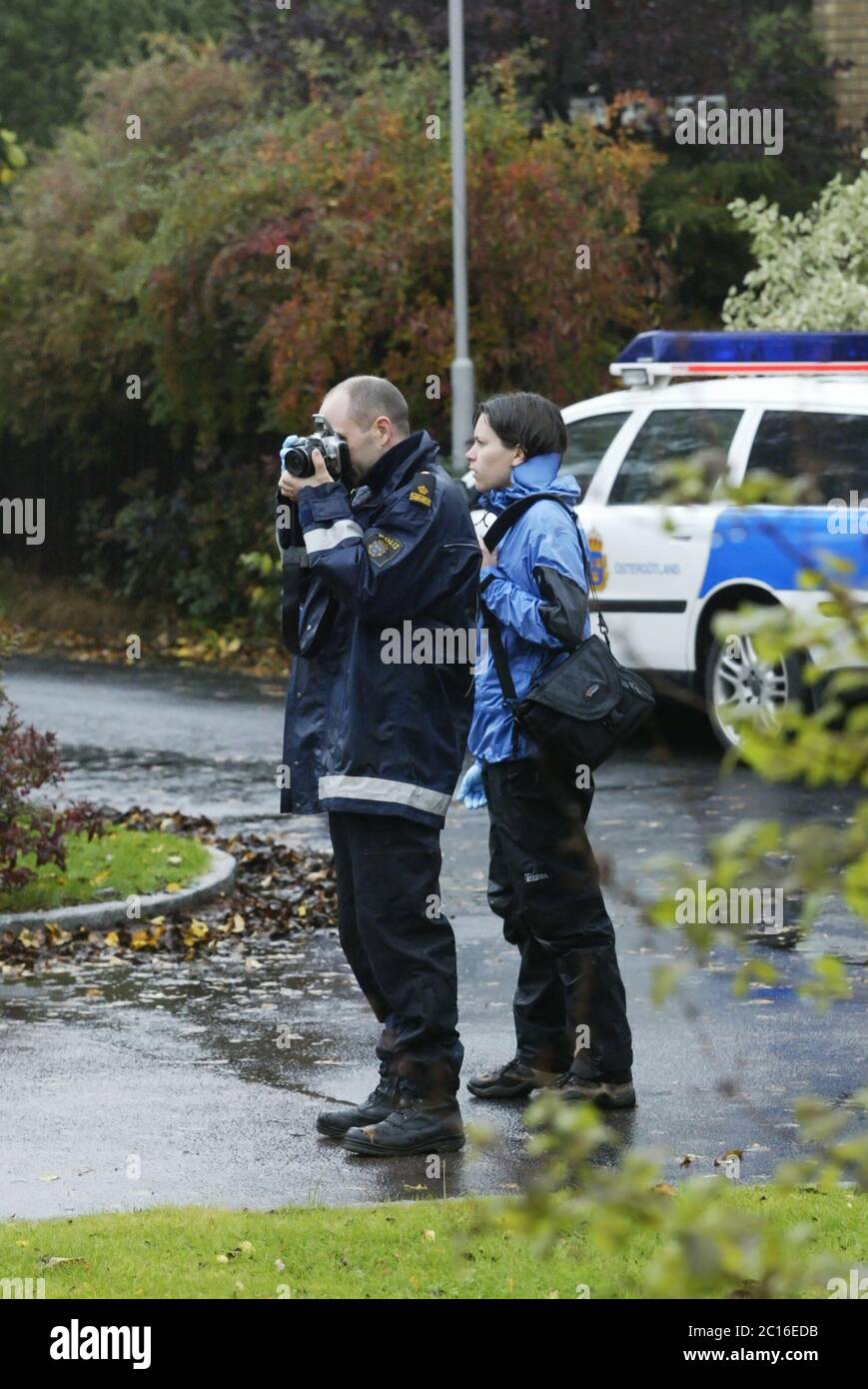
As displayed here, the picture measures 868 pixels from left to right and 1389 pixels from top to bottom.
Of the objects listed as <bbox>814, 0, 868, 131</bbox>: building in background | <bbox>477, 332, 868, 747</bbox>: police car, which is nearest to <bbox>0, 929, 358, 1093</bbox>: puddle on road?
<bbox>477, 332, 868, 747</bbox>: police car

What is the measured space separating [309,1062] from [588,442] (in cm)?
736

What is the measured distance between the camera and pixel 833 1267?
7.92ft

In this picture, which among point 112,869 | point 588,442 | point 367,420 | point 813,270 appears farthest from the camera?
point 813,270

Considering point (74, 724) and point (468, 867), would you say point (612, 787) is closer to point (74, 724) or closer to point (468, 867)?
point (468, 867)

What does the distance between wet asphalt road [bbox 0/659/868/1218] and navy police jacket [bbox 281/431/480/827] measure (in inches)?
24.8

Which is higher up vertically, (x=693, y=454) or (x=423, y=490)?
(x=693, y=454)

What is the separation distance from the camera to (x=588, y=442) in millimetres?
13742

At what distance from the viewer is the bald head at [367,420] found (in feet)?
19.4

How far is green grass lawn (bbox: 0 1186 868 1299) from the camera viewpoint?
4.70 m

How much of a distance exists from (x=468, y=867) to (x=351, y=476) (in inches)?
180

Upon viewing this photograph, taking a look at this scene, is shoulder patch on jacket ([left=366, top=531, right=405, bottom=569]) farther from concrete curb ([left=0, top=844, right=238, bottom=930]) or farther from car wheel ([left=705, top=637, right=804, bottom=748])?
car wheel ([left=705, top=637, right=804, bottom=748])

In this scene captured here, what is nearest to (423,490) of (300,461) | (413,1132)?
(300,461)

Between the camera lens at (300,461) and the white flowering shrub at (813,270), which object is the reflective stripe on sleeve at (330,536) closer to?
the camera lens at (300,461)

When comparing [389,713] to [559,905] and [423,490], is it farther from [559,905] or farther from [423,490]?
[559,905]
